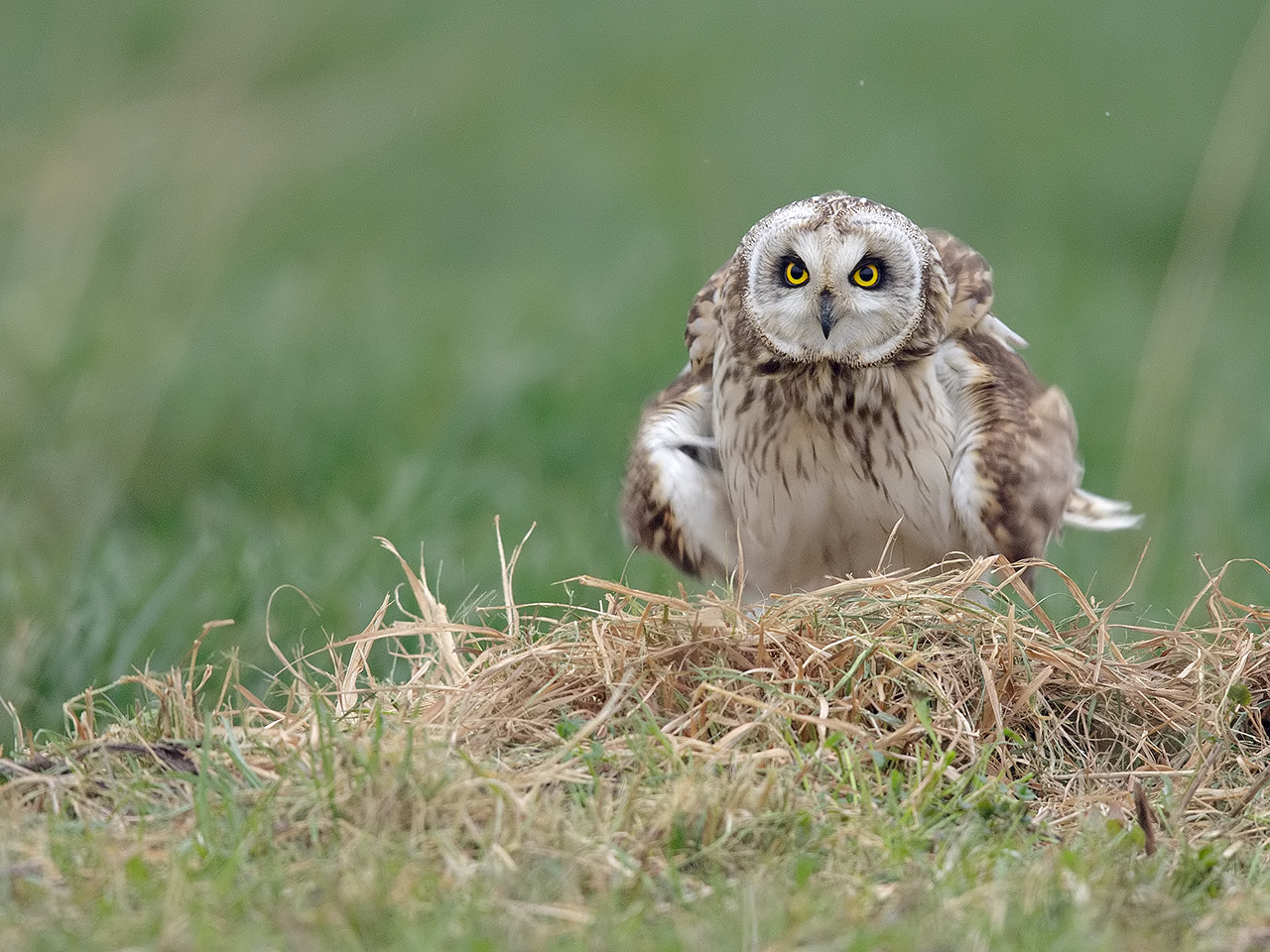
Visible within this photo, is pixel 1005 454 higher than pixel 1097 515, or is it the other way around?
pixel 1005 454

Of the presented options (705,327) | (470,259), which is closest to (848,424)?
(705,327)

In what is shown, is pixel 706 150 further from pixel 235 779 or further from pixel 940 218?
pixel 235 779

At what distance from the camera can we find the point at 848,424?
436 centimetres

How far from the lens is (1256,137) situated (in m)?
10.8

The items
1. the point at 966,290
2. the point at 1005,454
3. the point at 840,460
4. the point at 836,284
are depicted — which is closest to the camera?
the point at 836,284

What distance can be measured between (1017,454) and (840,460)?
431 millimetres

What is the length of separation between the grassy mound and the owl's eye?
2.49ft

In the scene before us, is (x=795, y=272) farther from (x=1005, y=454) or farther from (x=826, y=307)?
(x=1005, y=454)

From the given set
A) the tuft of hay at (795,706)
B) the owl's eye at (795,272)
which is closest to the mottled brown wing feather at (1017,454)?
the tuft of hay at (795,706)

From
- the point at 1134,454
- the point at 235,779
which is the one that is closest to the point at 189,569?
the point at 235,779

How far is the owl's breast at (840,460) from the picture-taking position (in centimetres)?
434

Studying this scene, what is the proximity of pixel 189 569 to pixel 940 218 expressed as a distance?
8493 millimetres

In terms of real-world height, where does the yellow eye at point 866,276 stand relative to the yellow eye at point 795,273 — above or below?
above

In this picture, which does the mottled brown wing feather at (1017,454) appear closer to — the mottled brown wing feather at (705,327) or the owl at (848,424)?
the owl at (848,424)
